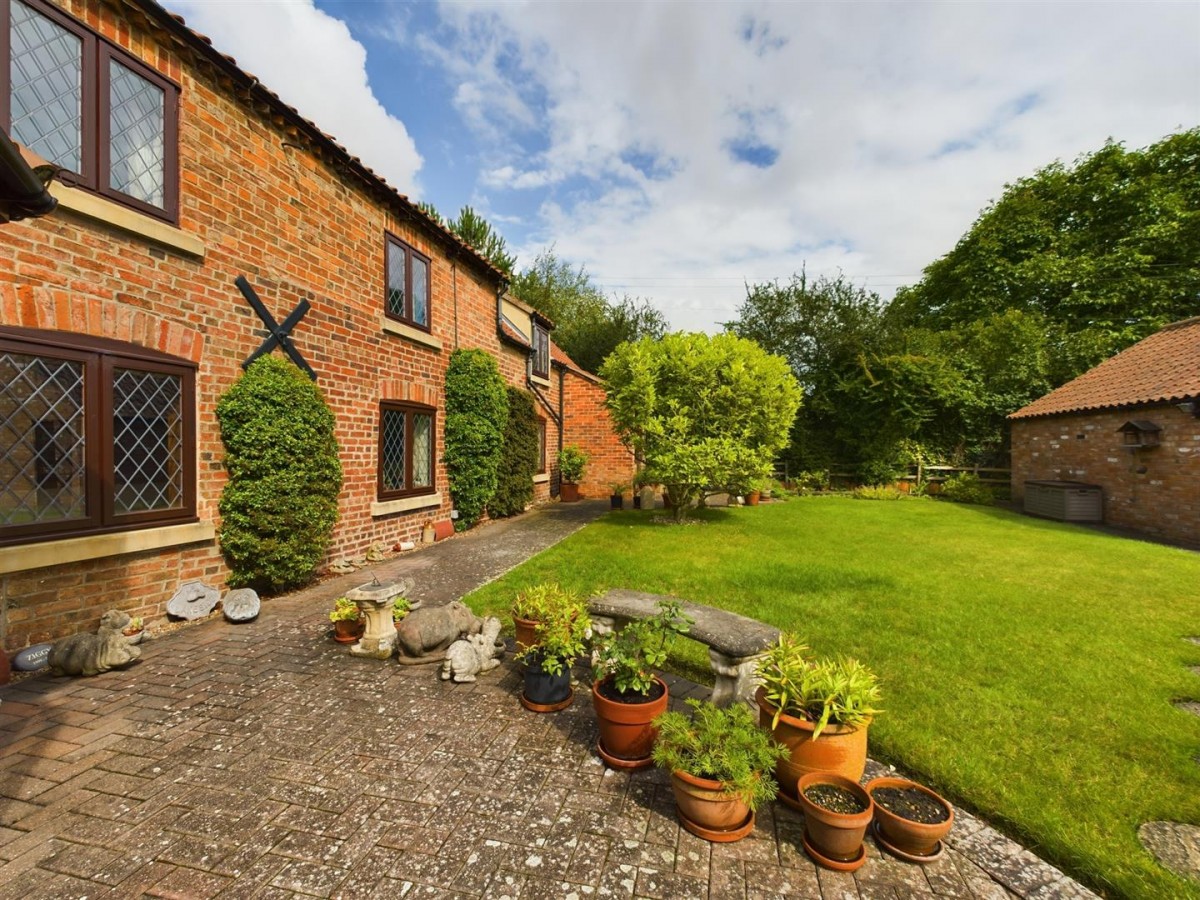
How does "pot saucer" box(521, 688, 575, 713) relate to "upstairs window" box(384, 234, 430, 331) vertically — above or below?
below

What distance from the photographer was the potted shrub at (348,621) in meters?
4.81

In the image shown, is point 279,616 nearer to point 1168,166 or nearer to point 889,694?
point 889,694

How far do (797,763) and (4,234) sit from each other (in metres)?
6.99

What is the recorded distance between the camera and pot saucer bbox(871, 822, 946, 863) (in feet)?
7.84

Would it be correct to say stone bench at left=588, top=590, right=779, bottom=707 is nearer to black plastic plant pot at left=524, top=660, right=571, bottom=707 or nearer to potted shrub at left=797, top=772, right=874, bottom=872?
potted shrub at left=797, top=772, right=874, bottom=872

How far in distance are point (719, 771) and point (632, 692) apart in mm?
854

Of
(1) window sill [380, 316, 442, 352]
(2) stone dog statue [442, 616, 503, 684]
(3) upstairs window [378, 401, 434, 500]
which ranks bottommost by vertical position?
(2) stone dog statue [442, 616, 503, 684]

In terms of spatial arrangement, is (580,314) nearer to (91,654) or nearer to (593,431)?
(593,431)

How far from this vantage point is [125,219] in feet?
15.6

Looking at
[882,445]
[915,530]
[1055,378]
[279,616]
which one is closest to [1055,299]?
[1055,378]

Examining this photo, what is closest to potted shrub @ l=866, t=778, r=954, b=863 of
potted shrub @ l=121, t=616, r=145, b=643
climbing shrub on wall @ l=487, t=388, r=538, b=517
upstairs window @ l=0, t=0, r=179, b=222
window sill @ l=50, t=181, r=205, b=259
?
potted shrub @ l=121, t=616, r=145, b=643

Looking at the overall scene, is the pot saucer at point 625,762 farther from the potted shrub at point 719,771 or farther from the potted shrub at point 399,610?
the potted shrub at point 399,610

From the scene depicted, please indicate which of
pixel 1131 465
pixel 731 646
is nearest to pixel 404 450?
pixel 731 646

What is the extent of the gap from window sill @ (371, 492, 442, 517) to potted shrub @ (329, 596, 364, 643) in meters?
3.78
